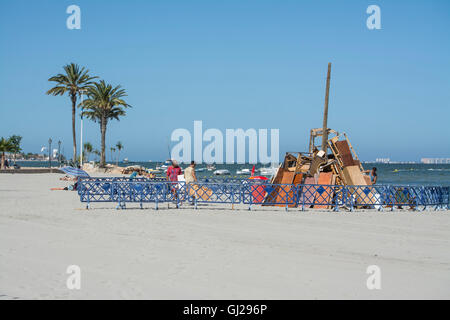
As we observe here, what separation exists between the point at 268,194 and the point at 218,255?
10476mm

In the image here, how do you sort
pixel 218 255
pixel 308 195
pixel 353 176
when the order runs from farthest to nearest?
1. pixel 353 176
2. pixel 308 195
3. pixel 218 255

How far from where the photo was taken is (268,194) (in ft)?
65.7

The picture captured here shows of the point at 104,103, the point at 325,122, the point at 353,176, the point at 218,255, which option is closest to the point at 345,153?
the point at 353,176

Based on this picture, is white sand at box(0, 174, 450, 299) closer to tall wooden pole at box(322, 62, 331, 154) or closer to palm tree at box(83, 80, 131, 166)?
tall wooden pole at box(322, 62, 331, 154)

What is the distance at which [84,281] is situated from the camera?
748 cm

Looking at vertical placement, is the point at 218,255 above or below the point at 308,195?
below

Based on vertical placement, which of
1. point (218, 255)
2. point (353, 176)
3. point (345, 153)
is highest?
point (345, 153)

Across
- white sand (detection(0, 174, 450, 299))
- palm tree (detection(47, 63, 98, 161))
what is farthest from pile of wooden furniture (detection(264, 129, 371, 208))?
palm tree (detection(47, 63, 98, 161))

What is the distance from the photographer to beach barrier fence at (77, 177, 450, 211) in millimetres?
18547

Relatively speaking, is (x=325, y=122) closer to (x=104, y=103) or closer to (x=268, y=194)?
(x=268, y=194)

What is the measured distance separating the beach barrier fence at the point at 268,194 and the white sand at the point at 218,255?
67.6 inches

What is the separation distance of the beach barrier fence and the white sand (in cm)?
172

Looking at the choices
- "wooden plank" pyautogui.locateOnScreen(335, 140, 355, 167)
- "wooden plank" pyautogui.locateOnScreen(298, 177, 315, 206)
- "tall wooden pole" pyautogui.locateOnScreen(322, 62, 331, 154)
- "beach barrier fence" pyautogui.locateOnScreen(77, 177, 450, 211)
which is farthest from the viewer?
"tall wooden pole" pyautogui.locateOnScreen(322, 62, 331, 154)
